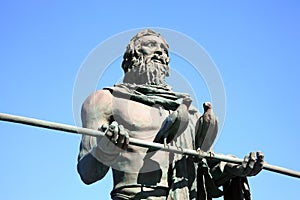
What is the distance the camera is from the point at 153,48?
36.8ft

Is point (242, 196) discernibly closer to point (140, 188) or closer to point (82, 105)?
point (140, 188)

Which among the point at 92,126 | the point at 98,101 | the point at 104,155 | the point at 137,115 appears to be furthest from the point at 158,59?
the point at 104,155

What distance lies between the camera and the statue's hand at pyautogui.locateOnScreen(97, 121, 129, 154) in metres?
9.19

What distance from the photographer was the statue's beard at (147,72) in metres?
11.0

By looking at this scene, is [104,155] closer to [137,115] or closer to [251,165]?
[137,115]

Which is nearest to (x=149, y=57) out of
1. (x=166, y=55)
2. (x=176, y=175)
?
(x=166, y=55)

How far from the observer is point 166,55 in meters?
11.2

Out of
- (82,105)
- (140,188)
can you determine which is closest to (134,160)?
(140,188)

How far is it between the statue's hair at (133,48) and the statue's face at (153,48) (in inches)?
1.4

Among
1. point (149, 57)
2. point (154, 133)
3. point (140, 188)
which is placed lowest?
point (140, 188)

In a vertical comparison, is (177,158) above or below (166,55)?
below

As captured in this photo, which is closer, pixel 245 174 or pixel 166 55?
pixel 245 174

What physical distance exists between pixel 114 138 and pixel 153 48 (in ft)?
7.54

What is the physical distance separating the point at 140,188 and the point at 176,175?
19.0 inches
